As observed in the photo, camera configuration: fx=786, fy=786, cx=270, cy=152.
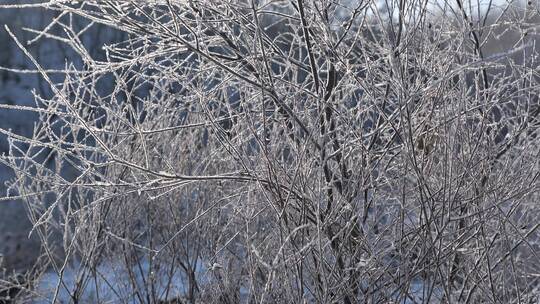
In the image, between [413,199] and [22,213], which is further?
[22,213]

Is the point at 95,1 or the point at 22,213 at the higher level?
the point at 95,1

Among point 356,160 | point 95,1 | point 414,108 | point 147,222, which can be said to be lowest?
point 147,222

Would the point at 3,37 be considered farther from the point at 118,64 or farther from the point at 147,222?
the point at 118,64

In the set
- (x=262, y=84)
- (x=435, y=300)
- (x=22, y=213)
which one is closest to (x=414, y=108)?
(x=262, y=84)

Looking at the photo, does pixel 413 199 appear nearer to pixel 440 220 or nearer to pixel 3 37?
pixel 440 220

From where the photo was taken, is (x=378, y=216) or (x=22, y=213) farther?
(x=22, y=213)

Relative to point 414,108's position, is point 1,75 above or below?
below

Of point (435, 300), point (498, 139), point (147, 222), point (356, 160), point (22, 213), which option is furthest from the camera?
point (22, 213)

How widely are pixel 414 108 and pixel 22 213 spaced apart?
32.3 ft

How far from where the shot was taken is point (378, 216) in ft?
11.6

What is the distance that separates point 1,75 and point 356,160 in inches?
463

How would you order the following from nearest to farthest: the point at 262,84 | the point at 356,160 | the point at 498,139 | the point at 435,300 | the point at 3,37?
the point at 262,84, the point at 356,160, the point at 435,300, the point at 498,139, the point at 3,37

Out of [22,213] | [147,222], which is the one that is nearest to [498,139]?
[147,222]

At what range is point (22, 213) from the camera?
39.9ft
